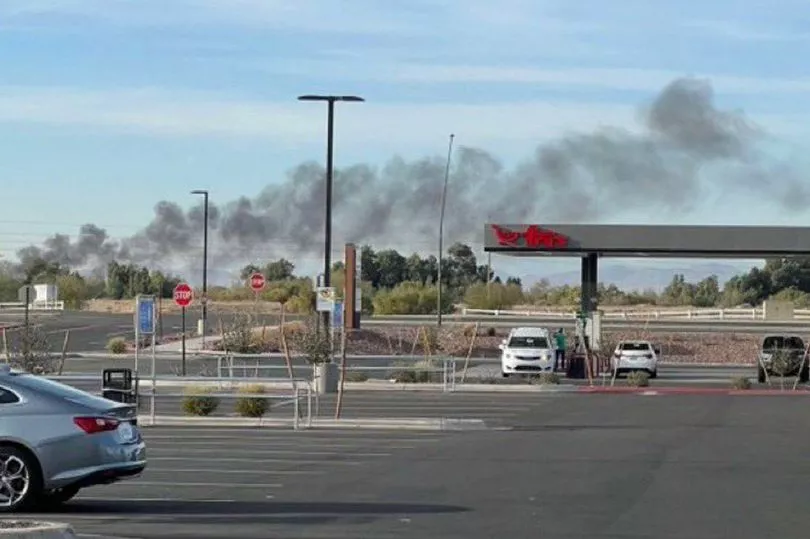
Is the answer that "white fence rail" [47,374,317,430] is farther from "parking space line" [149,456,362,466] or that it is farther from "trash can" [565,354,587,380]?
"trash can" [565,354,587,380]

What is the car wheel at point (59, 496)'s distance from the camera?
16484 millimetres

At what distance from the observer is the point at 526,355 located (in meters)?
50.5

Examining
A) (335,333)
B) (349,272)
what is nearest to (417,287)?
(349,272)

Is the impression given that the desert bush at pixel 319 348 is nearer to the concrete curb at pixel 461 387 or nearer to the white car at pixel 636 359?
the concrete curb at pixel 461 387

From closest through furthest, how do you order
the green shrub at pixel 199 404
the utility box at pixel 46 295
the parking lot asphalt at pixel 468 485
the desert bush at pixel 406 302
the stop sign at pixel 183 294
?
the parking lot asphalt at pixel 468 485
the green shrub at pixel 199 404
the stop sign at pixel 183 294
the desert bush at pixel 406 302
the utility box at pixel 46 295

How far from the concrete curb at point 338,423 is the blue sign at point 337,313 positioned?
11.0m

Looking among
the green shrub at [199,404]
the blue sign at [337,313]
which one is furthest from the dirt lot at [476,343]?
the green shrub at [199,404]

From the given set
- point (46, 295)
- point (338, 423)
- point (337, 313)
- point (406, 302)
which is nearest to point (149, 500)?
point (338, 423)

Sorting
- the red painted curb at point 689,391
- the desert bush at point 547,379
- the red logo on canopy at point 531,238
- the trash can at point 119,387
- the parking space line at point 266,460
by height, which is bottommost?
the red painted curb at point 689,391

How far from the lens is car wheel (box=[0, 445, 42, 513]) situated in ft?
52.5

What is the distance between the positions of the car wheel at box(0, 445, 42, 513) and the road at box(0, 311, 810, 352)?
54642 mm

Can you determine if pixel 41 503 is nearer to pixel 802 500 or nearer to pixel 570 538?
pixel 570 538

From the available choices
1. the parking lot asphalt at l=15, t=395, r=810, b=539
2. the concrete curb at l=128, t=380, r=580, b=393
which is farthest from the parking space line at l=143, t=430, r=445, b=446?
the concrete curb at l=128, t=380, r=580, b=393

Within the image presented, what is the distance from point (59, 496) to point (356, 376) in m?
29.7
